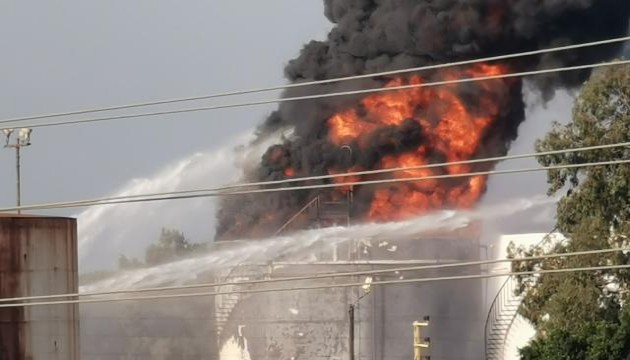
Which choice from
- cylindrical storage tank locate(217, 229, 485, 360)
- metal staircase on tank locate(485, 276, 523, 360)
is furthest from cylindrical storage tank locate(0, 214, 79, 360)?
metal staircase on tank locate(485, 276, 523, 360)

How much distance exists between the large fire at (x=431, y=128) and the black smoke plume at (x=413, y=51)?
1.34ft

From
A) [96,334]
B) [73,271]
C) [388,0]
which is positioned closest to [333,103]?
[388,0]

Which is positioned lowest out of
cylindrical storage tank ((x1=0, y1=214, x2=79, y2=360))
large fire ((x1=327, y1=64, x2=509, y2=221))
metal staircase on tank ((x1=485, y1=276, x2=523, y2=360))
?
cylindrical storage tank ((x1=0, y1=214, x2=79, y2=360))

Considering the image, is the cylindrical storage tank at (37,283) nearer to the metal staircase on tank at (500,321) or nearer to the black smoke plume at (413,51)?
the black smoke plume at (413,51)

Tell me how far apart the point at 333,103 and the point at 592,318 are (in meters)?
18.2

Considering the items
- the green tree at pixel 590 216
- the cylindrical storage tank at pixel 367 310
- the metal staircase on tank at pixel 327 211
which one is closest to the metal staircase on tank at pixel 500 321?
the cylindrical storage tank at pixel 367 310

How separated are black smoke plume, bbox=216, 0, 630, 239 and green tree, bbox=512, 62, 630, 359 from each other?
227 inches

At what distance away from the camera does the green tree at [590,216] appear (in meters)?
47.8

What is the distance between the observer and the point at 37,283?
1221 inches

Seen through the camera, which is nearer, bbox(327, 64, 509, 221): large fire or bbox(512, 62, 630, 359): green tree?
bbox(512, 62, 630, 359): green tree

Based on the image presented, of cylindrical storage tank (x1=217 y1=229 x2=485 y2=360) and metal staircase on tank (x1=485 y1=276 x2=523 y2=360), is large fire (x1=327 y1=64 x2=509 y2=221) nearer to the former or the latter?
cylindrical storage tank (x1=217 y1=229 x2=485 y2=360)

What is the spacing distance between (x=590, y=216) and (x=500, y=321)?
16523mm

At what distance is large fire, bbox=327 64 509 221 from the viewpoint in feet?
191

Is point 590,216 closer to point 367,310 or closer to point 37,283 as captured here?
point 367,310
